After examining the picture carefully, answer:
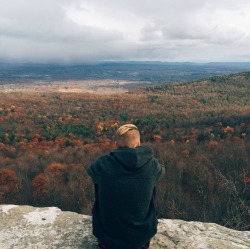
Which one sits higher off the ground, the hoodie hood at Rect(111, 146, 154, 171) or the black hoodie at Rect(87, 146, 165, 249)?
the hoodie hood at Rect(111, 146, 154, 171)

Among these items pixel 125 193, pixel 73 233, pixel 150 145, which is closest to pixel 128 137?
pixel 125 193

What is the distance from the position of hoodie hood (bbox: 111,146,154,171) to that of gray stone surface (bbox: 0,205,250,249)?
1300 millimetres

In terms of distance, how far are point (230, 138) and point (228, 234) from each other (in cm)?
2282

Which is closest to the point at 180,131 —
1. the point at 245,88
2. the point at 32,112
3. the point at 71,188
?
the point at 71,188

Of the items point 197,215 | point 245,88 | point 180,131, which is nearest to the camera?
point 197,215

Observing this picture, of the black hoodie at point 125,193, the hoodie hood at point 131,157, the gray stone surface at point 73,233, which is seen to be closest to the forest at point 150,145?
the gray stone surface at point 73,233

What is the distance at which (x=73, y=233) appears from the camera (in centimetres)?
408

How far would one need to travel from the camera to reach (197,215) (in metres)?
12.6

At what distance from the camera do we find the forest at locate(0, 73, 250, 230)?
14.5 metres

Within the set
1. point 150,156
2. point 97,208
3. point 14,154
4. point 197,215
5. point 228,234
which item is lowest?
point 14,154

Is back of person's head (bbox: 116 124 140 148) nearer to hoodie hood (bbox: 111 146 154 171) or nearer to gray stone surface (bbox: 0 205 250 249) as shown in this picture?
hoodie hood (bbox: 111 146 154 171)

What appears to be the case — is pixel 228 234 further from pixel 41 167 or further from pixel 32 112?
pixel 32 112

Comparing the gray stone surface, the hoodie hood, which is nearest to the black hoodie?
the hoodie hood

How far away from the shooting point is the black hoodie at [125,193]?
3.17m
